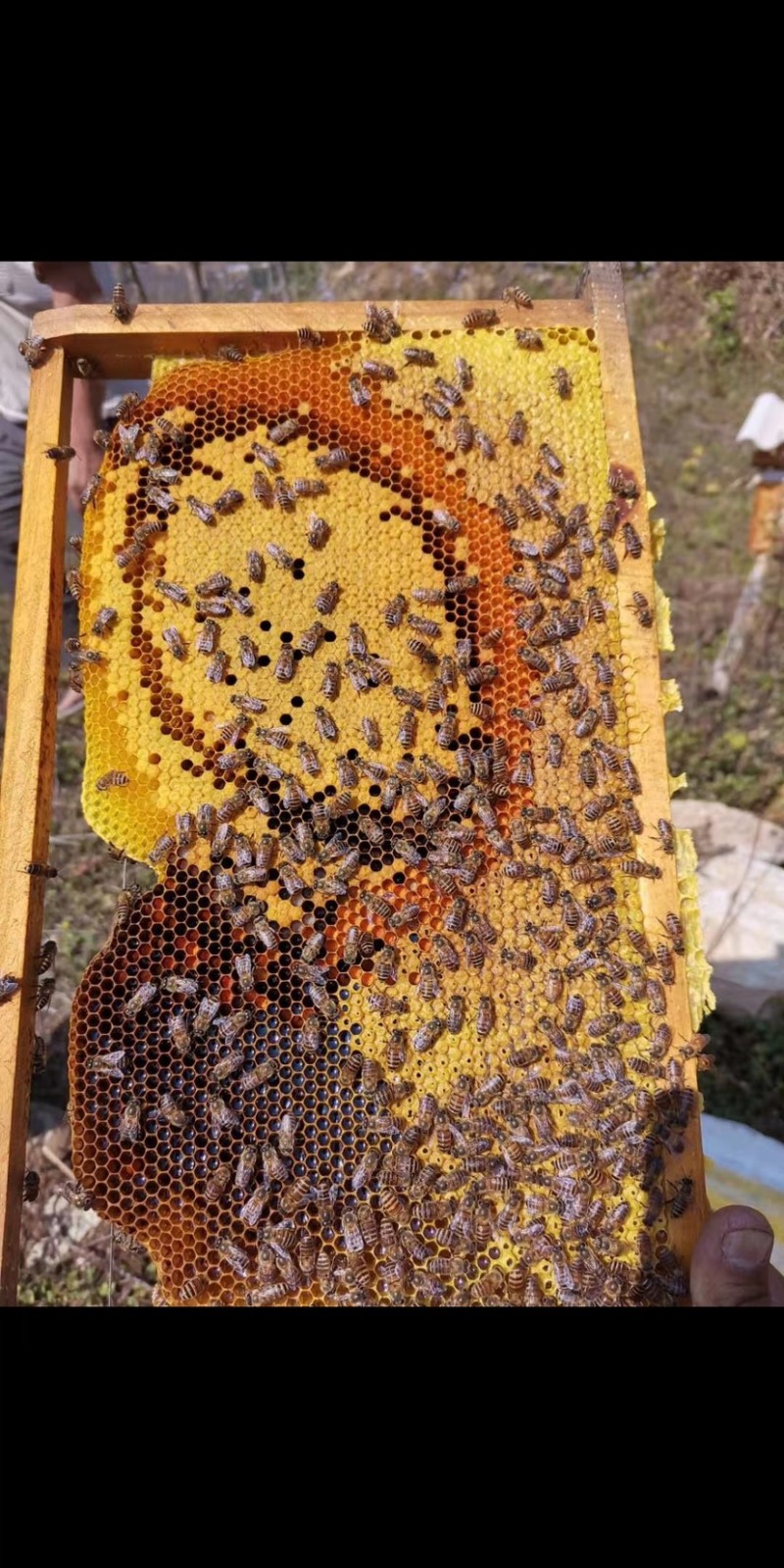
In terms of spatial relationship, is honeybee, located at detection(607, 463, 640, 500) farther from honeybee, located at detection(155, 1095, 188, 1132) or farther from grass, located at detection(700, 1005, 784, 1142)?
grass, located at detection(700, 1005, 784, 1142)

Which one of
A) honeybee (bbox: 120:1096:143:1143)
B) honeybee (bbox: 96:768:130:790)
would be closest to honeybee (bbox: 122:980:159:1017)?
honeybee (bbox: 120:1096:143:1143)

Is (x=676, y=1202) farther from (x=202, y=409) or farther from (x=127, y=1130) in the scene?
(x=202, y=409)

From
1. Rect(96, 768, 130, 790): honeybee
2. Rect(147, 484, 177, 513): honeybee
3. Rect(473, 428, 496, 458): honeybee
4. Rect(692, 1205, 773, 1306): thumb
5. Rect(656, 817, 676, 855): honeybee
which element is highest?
Rect(473, 428, 496, 458): honeybee

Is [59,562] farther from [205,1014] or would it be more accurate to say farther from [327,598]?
[205,1014]

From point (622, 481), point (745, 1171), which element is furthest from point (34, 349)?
point (745, 1171)

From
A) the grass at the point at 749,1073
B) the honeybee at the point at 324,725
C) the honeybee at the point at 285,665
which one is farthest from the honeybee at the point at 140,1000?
the grass at the point at 749,1073

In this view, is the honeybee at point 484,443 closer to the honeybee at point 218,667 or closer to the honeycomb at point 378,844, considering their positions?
the honeycomb at point 378,844
